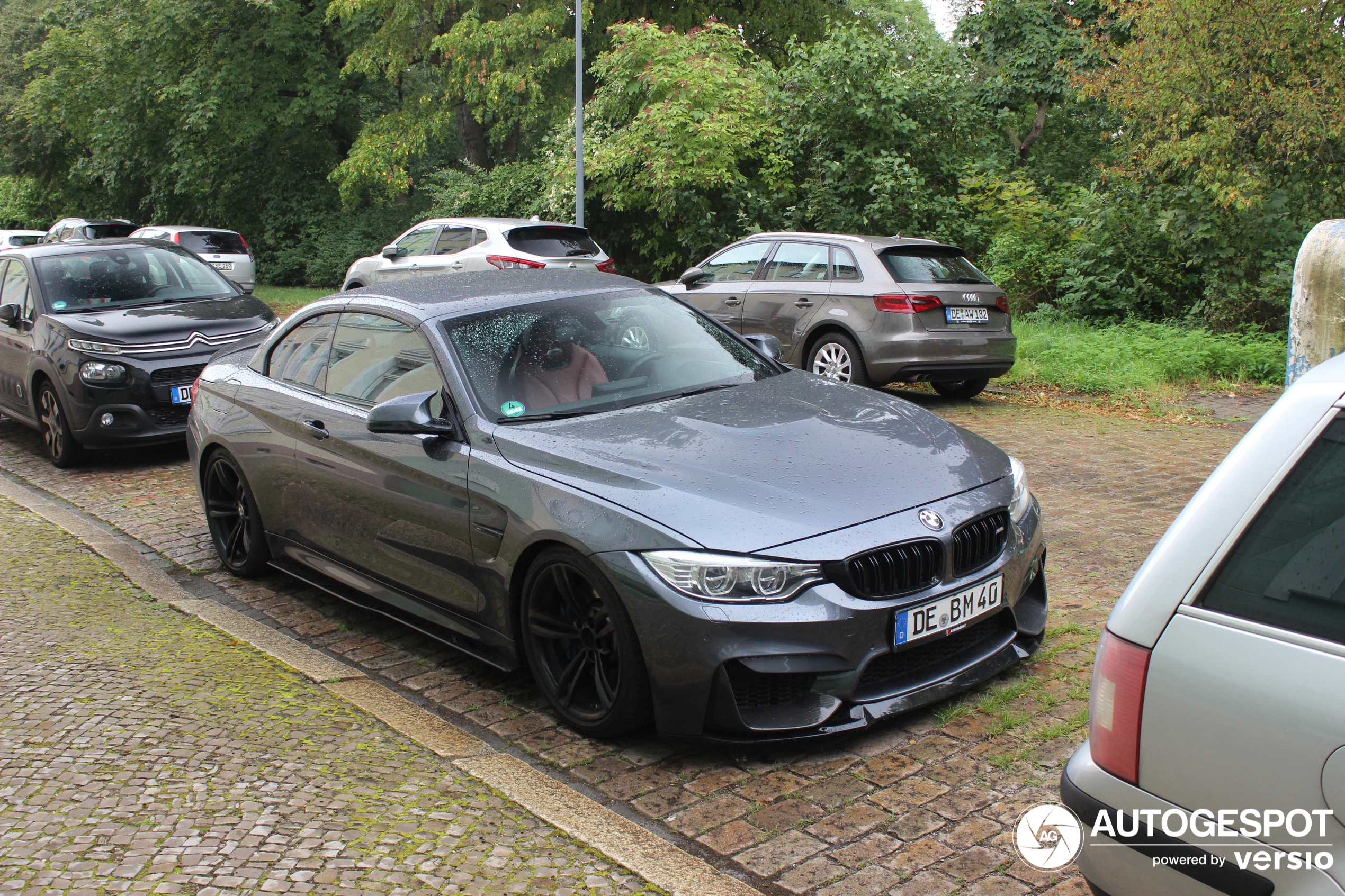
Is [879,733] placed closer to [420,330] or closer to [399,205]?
[420,330]

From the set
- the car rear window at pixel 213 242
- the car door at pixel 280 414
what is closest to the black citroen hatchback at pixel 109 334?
the car door at pixel 280 414

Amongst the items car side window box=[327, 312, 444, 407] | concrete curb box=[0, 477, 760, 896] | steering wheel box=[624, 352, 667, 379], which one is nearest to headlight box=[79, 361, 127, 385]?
concrete curb box=[0, 477, 760, 896]

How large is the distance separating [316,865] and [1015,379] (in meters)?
10.4

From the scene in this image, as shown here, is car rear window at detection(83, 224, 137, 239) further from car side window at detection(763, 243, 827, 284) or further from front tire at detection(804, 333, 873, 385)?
front tire at detection(804, 333, 873, 385)

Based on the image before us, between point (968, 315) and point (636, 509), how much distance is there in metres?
7.54

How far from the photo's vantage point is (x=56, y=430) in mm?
9242

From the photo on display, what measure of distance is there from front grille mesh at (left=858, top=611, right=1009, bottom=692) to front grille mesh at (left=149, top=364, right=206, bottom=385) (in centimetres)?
683

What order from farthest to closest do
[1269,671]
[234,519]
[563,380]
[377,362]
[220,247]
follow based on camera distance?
[220,247], [234,519], [377,362], [563,380], [1269,671]

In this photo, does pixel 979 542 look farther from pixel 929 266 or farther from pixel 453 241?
pixel 453 241

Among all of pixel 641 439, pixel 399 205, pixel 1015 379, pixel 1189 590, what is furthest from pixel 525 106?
pixel 1189 590

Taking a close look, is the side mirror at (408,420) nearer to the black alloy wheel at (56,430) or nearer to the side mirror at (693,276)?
the black alloy wheel at (56,430)

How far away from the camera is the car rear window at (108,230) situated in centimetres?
2959

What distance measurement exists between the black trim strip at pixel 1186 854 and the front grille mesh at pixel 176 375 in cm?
813

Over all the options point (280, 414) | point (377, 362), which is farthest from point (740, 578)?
point (280, 414)
